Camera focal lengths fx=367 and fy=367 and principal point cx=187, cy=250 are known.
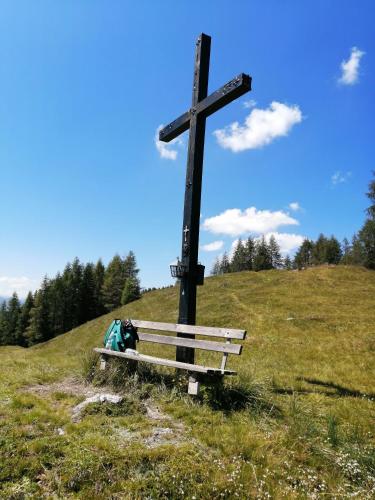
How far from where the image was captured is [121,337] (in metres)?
8.14

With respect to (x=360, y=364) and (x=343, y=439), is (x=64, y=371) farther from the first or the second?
(x=360, y=364)

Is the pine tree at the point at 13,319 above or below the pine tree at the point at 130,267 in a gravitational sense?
below

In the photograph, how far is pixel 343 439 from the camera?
4.95 metres

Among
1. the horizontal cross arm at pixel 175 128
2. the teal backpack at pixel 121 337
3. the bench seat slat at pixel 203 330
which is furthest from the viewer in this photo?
the horizontal cross arm at pixel 175 128

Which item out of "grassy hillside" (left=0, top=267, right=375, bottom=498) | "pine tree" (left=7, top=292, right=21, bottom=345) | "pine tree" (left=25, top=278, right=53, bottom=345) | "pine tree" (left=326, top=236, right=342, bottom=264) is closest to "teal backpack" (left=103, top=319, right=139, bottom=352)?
"grassy hillside" (left=0, top=267, right=375, bottom=498)

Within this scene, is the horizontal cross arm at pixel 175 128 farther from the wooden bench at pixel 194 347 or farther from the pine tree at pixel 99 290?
the pine tree at pixel 99 290

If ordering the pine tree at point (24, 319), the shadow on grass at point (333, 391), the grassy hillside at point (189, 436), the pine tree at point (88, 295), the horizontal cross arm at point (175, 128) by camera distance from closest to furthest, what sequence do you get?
1. the grassy hillside at point (189, 436)
2. the shadow on grass at point (333, 391)
3. the horizontal cross arm at point (175, 128)
4. the pine tree at point (88, 295)
5. the pine tree at point (24, 319)

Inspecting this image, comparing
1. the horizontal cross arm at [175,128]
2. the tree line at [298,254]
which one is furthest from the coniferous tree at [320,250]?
the horizontal cross arm at [175,128]

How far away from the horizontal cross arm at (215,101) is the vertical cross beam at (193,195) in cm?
20

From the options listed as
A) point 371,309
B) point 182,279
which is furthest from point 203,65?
point 371,309

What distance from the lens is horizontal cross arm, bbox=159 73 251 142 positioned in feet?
24.2

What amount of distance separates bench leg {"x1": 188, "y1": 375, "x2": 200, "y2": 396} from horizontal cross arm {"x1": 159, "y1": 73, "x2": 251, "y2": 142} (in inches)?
220

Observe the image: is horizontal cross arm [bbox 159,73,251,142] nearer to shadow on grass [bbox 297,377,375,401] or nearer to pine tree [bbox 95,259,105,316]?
shadow on grass [bbox 297,377,375,401]

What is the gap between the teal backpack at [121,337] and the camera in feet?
26.5
